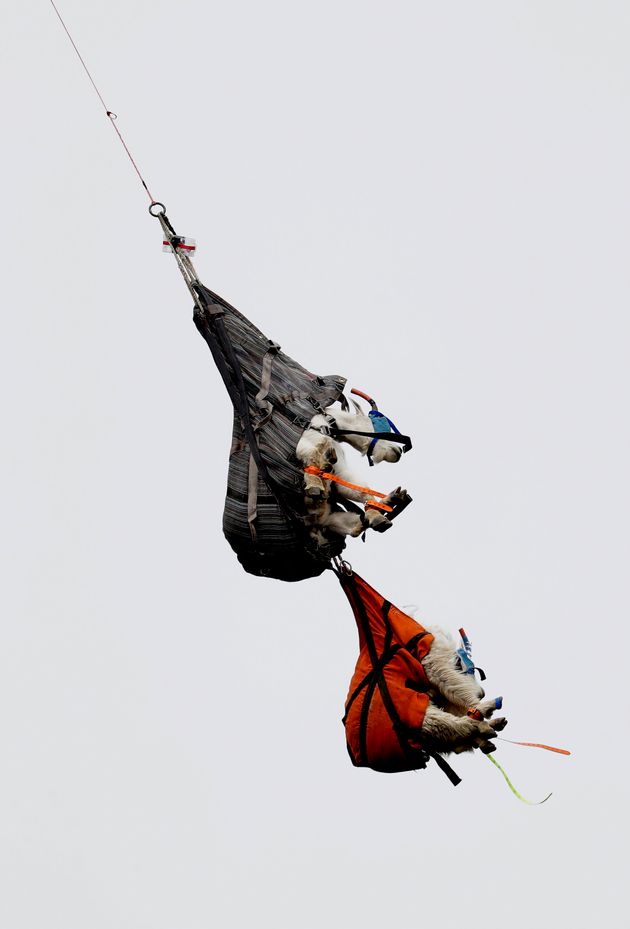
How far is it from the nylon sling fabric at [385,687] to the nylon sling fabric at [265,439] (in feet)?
0.96

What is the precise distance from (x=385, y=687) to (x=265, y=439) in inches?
45.0

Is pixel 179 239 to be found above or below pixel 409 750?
above

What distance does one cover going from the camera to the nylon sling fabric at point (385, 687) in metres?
7.22

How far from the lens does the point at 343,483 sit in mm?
7047

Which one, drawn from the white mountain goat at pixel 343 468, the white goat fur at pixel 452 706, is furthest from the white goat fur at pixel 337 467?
the white goat fur at pixel 452 706

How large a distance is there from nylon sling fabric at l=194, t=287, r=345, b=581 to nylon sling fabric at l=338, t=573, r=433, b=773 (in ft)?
0.96

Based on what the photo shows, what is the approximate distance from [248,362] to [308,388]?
277mm

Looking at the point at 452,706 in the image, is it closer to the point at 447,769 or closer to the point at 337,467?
the point at 447,769

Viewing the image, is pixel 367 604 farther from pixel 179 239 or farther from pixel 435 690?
pixel 179 239

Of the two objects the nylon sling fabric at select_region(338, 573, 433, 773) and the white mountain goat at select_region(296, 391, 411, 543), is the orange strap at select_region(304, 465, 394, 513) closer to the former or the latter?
the white mountain goat at select_region(296, 391, 411, 543)

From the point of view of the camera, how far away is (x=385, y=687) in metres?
7.25

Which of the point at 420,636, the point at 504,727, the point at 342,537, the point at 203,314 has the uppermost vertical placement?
the point at 203,314

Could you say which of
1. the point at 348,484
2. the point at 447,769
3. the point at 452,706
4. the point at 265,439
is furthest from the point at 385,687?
the point at 265,439

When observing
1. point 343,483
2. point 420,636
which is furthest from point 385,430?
point 420,636
